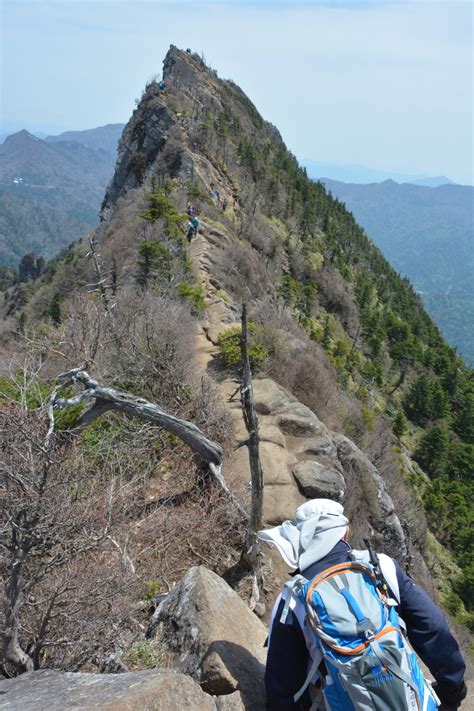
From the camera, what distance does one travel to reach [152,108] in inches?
1821

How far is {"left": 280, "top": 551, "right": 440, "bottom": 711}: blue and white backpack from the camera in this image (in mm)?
2754

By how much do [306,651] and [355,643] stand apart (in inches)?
18.5

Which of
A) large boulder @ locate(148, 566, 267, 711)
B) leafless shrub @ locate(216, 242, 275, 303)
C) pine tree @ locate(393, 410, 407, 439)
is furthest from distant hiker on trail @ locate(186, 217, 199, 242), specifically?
pine tree @ locate(393, 410, 407, 439)

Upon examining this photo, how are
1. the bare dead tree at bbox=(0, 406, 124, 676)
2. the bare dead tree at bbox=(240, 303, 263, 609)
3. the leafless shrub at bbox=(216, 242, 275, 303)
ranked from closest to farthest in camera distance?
1. the bare dead tree at bbox=(0, 406, 124, 676)
2. the bare dead tree at bbox=(240, 303, 263, 609)
3. the leafless shrub at bbox=(216, 242, 275, 303)

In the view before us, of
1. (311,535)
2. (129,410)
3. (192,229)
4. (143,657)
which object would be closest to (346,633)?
(311,535)

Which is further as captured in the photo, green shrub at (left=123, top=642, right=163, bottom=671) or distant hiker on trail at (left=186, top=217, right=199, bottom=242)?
distant hiker on trail at (left=186, top=217, right=199, bottom=242)

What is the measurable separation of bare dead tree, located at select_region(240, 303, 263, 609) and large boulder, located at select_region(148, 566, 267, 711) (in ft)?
5.32

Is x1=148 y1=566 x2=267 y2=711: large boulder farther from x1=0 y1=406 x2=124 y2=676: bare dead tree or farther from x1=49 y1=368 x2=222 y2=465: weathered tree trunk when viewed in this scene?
x1=49 y1=368 x2=222 y2=465: weathered tree trunk

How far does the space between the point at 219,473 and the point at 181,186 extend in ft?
95.3

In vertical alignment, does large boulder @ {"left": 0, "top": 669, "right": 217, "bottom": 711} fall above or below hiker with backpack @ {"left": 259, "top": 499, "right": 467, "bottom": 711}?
below

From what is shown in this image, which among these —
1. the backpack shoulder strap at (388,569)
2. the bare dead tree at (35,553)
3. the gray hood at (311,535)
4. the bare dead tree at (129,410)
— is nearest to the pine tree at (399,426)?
the bare dead tree at (129,410)

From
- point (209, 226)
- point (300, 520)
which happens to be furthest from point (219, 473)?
point (209, 226)

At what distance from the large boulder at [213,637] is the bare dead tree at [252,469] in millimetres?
1622

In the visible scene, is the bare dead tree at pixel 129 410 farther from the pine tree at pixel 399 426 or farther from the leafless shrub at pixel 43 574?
the pine tree at pixel 399 426
